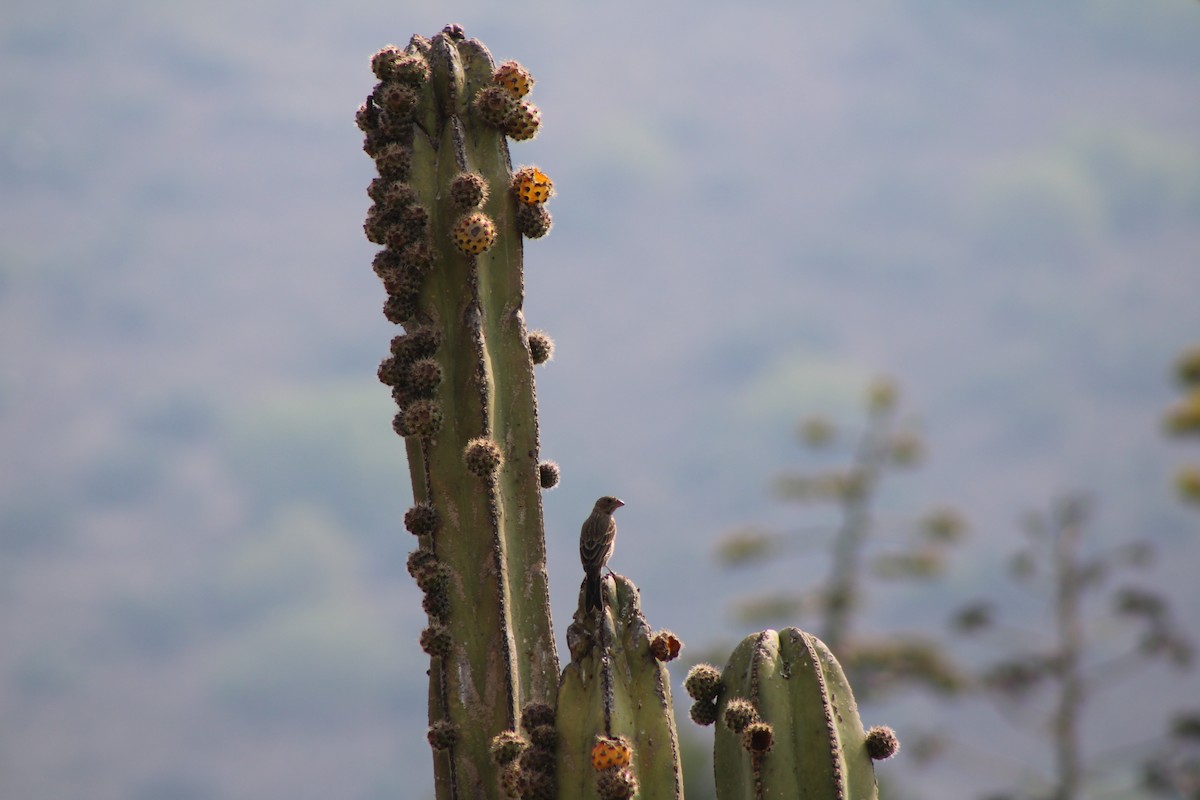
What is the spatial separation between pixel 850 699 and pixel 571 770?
0.88 m

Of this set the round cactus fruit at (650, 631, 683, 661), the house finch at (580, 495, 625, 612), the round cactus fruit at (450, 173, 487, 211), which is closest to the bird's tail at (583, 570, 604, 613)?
the house finch at (580, 495, 625, 612)

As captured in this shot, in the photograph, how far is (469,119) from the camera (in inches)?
195

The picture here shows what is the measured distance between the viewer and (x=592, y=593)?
177 inches

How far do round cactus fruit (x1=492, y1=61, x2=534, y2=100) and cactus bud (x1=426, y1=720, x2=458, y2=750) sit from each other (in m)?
2.04

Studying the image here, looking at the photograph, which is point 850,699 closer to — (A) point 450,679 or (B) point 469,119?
(A) point 450,679

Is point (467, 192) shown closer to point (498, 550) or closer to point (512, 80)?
point (512, 80)

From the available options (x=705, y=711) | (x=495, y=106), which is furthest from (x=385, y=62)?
(x=705, y=711)

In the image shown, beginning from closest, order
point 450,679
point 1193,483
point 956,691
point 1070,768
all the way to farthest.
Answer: point 450,679 < point 1193,483 < point 1070,768 < point 956,691

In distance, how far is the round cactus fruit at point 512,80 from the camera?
4.96m

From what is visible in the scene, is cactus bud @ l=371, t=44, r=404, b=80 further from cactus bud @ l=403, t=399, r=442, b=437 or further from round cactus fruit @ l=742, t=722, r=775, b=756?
round cactus fruit @ l=742, t=722, r=775, b=756

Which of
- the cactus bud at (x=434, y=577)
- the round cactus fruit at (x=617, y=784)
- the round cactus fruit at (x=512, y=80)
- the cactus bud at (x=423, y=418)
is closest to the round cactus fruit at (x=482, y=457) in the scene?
the cactus bud at (x=423, y=418)

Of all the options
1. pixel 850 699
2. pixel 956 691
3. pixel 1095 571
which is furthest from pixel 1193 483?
pixel 850 699

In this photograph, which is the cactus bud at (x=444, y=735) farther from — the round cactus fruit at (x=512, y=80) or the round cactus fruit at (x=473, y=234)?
the round cactus fruit at (x=512, y=80)

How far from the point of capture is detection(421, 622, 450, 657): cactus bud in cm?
465
